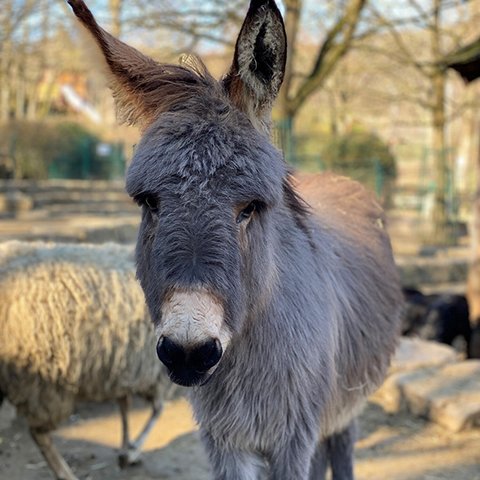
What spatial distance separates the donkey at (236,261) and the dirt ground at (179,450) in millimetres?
2250

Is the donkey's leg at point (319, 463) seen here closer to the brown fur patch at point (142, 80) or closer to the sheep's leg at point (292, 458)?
the sheep's leg at point (292, 458)

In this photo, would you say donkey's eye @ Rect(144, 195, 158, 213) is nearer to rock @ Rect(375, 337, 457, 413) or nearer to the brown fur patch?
the brown fur patch

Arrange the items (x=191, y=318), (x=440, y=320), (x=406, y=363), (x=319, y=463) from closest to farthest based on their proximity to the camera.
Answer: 1. (x=191, y=318)
2. (x=319, y=463)
3. (x=406, y=363)
4. (x=440, y=320)

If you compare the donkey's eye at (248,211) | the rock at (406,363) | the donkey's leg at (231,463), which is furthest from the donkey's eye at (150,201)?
the rock at (406,363)

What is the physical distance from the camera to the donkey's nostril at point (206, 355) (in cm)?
198

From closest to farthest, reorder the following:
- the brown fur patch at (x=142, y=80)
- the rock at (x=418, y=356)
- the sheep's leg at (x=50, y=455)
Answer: the brown fur patch at (x=142, y=80), the sheep's leg at (x=50, y=455), the rock at (x=418, y=356)

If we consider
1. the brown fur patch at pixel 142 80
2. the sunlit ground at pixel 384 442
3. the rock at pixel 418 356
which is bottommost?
the sunlit ground at pixel 384 442

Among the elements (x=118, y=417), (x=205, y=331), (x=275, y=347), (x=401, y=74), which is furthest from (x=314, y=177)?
(x=401, y=74)

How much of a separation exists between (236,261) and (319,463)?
88.5 inches

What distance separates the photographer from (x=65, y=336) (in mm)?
4664

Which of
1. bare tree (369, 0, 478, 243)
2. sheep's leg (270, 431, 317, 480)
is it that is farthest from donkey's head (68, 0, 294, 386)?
bare tree (369, 0, 478, 243)

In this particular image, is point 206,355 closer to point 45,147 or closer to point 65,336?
point 65,336

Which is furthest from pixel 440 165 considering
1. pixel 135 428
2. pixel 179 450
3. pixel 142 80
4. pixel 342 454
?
pixel 142 80

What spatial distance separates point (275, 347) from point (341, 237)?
118 cm
